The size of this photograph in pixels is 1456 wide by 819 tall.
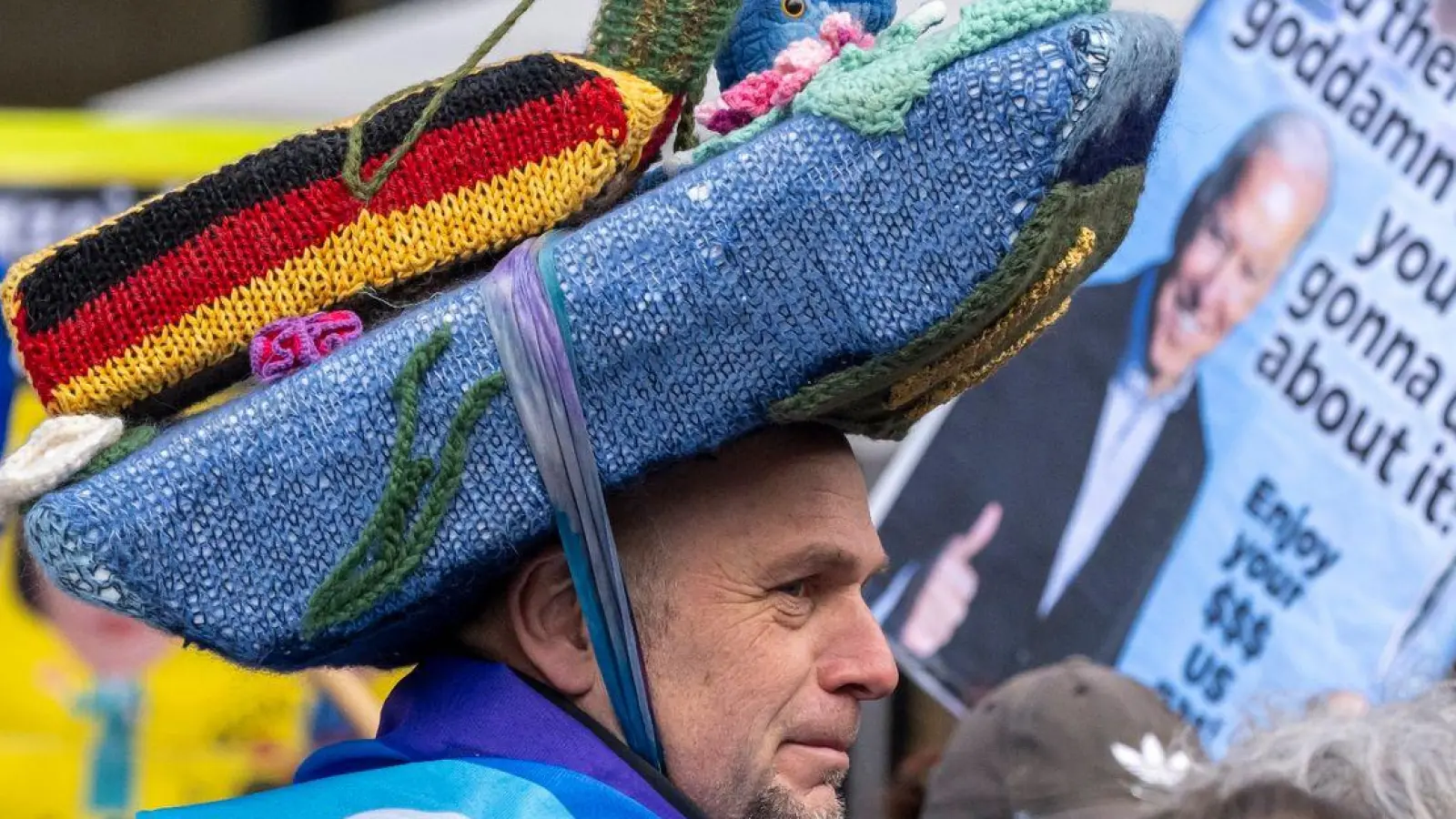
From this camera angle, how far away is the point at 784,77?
5.73ft

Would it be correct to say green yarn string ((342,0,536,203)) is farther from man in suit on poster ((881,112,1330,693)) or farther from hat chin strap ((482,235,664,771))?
man in suit on poster ((881,112,1330,693))

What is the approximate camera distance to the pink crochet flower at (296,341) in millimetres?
1656

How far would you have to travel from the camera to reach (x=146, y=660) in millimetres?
3414

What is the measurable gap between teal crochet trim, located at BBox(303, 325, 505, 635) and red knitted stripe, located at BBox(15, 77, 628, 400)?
153 mm

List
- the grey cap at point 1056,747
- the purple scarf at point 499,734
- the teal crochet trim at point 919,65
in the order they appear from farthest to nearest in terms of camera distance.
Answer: the grey cap at point 1056,747 → the purple scarf at point 499,734 → the teal crochet trim at point 919,65

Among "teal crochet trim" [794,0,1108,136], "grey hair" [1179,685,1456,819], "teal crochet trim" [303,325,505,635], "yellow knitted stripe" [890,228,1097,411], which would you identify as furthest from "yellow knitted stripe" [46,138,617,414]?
"grey hair" [1179,685,1456,819]

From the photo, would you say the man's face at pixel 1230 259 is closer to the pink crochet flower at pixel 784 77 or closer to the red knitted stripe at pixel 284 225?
the pink crochet flower at pixel 784 77

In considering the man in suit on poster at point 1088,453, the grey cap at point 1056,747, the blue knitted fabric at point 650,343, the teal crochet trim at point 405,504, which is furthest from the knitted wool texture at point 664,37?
the man in suit on poster at point 1088,453

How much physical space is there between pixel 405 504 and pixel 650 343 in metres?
0.26

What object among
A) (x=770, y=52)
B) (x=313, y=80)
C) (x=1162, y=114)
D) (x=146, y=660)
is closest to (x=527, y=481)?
(x=770, y=52)

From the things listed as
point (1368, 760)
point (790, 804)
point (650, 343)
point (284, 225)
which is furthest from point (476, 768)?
point (1368, 760)

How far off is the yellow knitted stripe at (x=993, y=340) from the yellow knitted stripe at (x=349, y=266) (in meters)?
0.37

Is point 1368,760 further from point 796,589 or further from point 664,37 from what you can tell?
point 664,37

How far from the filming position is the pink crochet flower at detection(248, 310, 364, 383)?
1.66 metres
